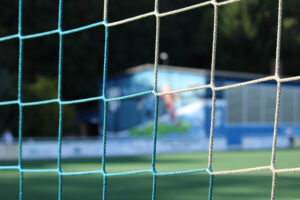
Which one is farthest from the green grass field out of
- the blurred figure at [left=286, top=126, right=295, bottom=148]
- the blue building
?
the blurred figure at [left=286, top=126, right=295, bottom=148]

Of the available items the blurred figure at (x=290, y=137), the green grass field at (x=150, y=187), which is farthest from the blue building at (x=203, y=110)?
the green grass field at (x=150, y=187)

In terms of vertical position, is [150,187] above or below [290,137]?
below

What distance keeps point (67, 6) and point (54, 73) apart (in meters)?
3.81

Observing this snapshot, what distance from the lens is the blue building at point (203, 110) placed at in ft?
76.9

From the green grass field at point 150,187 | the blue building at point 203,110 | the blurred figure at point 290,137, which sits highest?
the blue building at point 203,110

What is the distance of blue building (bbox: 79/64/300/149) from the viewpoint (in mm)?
23438

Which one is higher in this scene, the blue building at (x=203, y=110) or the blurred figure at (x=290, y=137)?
the blue building at (x=203, y=110)

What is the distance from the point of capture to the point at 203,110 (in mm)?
23516

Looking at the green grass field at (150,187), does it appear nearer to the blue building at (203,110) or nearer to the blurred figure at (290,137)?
the blue building at (203,110)

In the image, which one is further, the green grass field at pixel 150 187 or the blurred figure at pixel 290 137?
the blurred figure at pixel 290 137

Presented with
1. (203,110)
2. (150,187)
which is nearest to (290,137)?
(203,110)

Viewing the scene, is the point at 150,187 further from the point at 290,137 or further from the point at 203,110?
the point at 290,137

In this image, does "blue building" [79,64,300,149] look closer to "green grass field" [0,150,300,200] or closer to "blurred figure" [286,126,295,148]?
"blurred figure" [286,126,295,148]

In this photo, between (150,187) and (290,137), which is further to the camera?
(290,137)
